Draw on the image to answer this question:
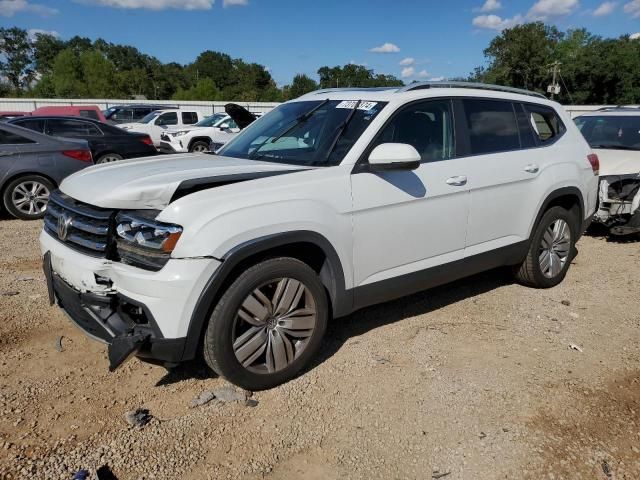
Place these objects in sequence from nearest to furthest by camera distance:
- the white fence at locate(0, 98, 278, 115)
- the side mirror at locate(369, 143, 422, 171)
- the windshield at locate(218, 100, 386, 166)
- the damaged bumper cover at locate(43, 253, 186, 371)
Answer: the damaged bumper cover at locate(43, 253, 186, 371) < the side mirror at locate(369, 143, 422, 171) < the windshield at locate(218, 100, 386, 166) < the white fence at locate(0, 98, 278, 115)

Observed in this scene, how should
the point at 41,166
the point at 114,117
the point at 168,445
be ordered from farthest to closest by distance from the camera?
the point at 114,117
the point at 41,166
the point at 168,445

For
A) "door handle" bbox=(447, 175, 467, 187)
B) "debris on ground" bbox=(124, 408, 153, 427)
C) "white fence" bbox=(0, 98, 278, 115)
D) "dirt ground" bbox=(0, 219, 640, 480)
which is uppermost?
"white fence" bbox=(0, 98, 278, 115)

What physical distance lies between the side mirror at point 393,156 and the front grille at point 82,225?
1649mm

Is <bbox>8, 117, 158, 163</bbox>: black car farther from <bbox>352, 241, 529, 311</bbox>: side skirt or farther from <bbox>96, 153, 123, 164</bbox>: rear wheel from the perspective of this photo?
→ <bbox>352, 241, 529, 311</bbox>: side skirt

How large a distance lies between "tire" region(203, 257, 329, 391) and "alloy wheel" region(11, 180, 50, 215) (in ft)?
20.2

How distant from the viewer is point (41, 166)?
7.86 meters

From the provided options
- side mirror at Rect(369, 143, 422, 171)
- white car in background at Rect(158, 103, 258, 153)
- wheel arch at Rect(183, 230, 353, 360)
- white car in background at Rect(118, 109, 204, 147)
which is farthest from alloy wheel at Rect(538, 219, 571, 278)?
white car in background at Rect(118, 109, 204, 147)

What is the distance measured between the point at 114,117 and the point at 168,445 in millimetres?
22672

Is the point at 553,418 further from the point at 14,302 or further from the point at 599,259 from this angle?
the point at 14,302

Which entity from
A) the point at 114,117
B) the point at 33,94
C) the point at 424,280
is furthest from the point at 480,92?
the point at 33,94

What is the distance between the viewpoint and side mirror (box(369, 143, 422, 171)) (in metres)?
3.33

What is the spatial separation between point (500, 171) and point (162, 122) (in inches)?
698

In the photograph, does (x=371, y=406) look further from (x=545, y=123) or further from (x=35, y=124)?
(x=35, y=124)

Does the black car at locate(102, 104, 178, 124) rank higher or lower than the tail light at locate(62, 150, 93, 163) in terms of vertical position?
higher
